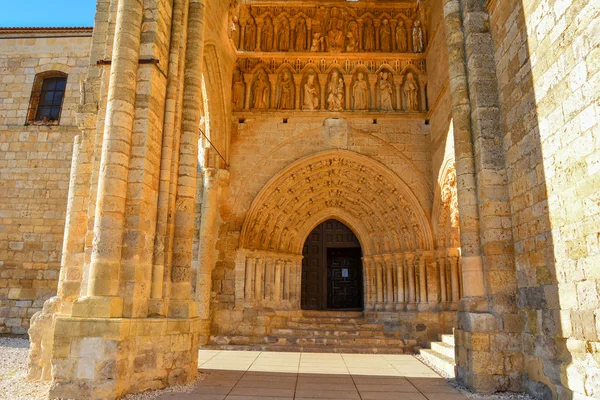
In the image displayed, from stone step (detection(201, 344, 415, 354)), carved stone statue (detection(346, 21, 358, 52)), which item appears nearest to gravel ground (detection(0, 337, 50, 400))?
stone step (detection(201, 344, 415, 354))

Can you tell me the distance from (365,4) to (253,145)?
175 inches

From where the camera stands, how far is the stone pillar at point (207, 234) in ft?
29.1

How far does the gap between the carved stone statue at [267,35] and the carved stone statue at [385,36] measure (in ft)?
8.66

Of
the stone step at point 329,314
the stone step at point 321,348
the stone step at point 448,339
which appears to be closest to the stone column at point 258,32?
the stone step at point 329,314

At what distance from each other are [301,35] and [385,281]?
242 inches

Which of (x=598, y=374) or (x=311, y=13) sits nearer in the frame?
(x=598, y=374)

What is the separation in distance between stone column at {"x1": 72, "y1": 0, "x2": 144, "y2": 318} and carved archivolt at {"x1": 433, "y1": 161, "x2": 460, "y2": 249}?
566cm

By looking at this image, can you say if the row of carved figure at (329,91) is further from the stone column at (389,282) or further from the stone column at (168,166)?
the stone column at (168,166)

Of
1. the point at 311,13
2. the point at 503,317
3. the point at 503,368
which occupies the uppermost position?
the point at 311,13

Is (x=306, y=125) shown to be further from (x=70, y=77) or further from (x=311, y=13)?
(x=70, y=77)

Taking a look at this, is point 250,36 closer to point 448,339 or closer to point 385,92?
point 385,92

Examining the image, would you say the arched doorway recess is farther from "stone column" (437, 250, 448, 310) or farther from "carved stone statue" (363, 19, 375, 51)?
"carved stone statue" (363, 19, 375, 51)

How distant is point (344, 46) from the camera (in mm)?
10500

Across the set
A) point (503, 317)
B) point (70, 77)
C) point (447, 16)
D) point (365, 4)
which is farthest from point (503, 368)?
point (70, 77)
